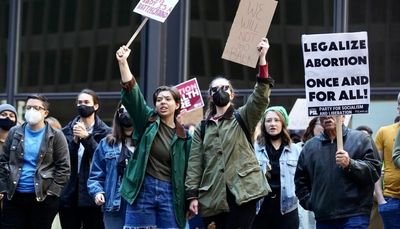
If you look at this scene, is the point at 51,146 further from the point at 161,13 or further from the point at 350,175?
the point at 350,175

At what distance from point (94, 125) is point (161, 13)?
182cm

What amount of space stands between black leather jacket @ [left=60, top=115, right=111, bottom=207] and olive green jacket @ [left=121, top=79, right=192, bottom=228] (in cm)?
179

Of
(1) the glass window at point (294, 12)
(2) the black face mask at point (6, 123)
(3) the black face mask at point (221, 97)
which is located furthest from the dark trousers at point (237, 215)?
(1) the glass window at point (294, 12)

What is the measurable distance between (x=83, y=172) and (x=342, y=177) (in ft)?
9.78

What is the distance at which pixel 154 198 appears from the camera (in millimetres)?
7605

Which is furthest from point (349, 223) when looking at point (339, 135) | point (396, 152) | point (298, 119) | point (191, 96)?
point (191, 96)

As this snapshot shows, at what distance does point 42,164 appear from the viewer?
30.7 ft

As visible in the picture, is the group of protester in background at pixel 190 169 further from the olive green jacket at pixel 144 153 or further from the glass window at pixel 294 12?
the glass window at pixel 294 12

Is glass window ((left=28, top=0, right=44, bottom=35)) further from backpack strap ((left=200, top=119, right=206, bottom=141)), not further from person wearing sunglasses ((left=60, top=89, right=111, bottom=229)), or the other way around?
backpack strap ((left=200, top=119, right=206, bottom=141))

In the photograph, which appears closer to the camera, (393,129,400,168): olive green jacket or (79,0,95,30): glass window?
(393,129,400,168): olive green jacket

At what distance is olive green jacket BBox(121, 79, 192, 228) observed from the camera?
25.1 feet

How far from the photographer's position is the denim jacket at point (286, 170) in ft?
29.6

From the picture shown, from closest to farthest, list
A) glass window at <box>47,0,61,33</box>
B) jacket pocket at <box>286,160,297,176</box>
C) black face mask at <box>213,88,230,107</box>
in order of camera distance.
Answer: black face mask at <box>213,88,230,107</box>, jacket pocket at <box>286,160,297,176</box>, glass window at <box>47,0,61,33</box>

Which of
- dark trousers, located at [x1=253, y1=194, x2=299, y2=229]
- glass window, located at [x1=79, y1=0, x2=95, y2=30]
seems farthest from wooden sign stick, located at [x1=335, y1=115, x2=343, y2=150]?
glass window, located at [x1=79, y1=0, x2=95, y2=30]
